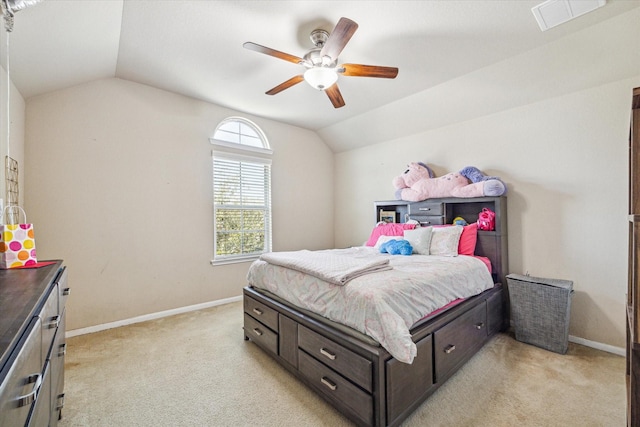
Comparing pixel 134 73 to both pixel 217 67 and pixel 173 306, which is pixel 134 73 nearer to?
pixel 217 67

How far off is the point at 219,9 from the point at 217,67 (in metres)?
0.86

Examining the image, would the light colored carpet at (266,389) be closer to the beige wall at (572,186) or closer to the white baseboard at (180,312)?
the white baseboard at (180,312)

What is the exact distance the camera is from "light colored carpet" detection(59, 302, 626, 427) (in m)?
1.69

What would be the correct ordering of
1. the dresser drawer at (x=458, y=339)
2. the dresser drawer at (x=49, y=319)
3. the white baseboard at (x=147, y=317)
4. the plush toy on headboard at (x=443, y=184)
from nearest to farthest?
the dresser drawer at (x=49, y=319), the dresser drawer at (x=458, y=339), the white baseboard at (x=147, y=317), the plush toy on headboard at (x=443, y=184)

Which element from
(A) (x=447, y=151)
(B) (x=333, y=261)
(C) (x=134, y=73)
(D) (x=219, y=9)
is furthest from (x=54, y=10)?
(A) (x=447, y=151)

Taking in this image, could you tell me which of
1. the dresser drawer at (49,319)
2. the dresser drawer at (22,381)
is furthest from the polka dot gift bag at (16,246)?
the dresser drawer at (22,381)

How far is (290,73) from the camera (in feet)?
9.68

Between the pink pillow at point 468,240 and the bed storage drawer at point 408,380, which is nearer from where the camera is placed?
the bed storage drawer at point 408,380

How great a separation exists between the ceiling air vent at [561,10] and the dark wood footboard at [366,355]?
227 cm

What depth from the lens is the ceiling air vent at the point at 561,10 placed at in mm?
1893

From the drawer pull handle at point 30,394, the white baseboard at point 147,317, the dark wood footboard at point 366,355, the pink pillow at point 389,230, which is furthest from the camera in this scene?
the pink pillow at point 389,230

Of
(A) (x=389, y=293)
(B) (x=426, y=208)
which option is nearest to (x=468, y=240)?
(B) (x=426, y=208)

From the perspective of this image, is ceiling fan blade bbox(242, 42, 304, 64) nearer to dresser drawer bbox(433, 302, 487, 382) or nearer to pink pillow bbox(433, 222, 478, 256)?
dresser drawer bbox(433, 302, 487, 382)

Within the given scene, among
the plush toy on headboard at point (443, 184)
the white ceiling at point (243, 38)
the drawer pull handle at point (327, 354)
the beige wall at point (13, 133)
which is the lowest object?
the drawer pull handle at point (327, 354)
